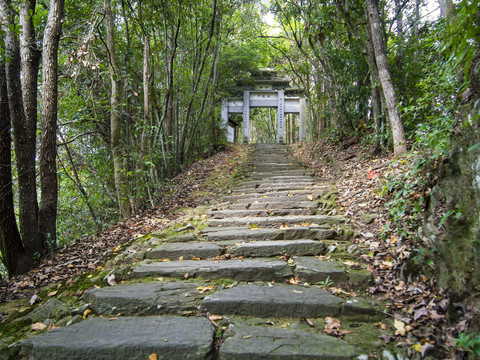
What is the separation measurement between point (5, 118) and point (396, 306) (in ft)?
17.3

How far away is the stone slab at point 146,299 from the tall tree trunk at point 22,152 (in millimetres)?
2099

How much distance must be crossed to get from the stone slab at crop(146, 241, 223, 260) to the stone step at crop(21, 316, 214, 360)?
118cm

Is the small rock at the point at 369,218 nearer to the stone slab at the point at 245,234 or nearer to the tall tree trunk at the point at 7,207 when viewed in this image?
the stone slab at the point at 245,234

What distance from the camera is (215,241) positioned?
402 centimetres

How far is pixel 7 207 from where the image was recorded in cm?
408

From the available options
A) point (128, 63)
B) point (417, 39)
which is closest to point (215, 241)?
point (128, 63)

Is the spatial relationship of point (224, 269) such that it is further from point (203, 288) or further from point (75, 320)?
point (75, 320)

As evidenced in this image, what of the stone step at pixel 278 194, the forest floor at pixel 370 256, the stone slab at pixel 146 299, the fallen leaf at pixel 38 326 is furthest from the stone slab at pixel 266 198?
the fallen leaf at pixel 38 326

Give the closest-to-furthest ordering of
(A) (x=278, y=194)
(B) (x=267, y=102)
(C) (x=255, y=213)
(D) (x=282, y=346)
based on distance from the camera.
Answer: (D) (x=282, y=346), (C) (x=255, y=213), (A) (x=278, y=194), (B) (x=267, y=102)

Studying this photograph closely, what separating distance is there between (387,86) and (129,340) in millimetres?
5288

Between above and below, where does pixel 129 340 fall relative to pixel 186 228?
below

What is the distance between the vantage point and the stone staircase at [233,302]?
6.81ft

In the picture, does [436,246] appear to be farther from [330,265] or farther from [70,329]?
[70,329]

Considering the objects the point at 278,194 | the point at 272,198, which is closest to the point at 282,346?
the point at 272,198
